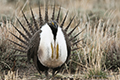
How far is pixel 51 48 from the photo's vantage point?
2879 mm

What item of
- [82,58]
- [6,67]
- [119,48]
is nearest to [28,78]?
[6,67]

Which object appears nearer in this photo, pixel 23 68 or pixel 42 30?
pixel 42 30

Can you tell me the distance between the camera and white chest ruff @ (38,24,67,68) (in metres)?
2.88

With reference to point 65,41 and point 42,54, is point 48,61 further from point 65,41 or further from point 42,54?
point 65,41

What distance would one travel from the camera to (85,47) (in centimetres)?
390

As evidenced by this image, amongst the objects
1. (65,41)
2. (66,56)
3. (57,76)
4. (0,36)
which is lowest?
(57,76)

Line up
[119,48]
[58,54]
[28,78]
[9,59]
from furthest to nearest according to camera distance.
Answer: [119,48], [9,59], [28,78], [58,54]

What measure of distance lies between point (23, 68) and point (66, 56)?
100 centimetres

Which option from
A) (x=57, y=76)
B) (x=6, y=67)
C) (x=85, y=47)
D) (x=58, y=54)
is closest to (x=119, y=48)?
(x=85, y=47)

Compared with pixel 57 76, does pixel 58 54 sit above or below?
above

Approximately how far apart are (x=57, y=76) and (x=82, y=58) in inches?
23.2

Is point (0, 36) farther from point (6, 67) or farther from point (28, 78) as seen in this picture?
point (28, 78)

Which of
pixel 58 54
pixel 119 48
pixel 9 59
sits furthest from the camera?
pixel 119 48

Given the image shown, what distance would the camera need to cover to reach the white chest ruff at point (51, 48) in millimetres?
2877
